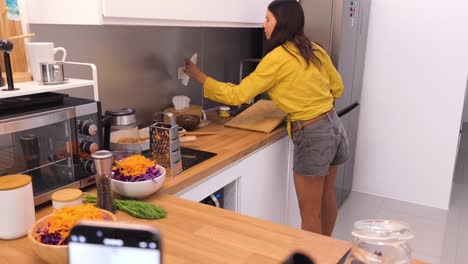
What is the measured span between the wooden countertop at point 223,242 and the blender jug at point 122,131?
0.45 meters

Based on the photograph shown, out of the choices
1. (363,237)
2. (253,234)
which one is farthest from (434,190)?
(363,237)

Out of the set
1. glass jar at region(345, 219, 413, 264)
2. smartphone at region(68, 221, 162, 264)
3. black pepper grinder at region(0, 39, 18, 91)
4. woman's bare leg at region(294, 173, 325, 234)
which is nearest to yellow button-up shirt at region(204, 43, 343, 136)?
woman's bare leg at region(294, 173, 325, 234)

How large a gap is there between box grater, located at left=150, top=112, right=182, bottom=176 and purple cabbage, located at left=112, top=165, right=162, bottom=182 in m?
0.17

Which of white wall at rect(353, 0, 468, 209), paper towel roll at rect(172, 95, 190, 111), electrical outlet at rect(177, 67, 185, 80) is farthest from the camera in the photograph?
white wall at rect(353, 0, 468, 209)

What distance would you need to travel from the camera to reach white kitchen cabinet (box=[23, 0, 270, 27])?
1.41 m

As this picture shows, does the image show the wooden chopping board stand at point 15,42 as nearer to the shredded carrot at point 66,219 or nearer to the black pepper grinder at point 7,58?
the black pepper grinder at point 7,58

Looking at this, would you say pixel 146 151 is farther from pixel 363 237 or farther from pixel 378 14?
pixel 378 14

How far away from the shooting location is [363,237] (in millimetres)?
679

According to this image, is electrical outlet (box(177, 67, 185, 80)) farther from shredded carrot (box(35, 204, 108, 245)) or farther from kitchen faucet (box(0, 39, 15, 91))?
shredded carrot (box(35, 204, 108, 245))

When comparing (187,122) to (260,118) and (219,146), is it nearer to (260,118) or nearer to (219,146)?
(219,146)

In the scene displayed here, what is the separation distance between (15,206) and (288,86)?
4.22 ft

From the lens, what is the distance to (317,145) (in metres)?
2.06

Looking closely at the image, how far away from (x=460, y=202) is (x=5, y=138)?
10.9 feet

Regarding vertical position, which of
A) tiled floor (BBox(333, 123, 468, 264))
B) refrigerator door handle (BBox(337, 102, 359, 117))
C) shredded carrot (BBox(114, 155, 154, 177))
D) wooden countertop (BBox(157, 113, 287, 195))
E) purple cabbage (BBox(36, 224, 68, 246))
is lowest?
tiled floor (BBox(333, 123, 468, 264))
